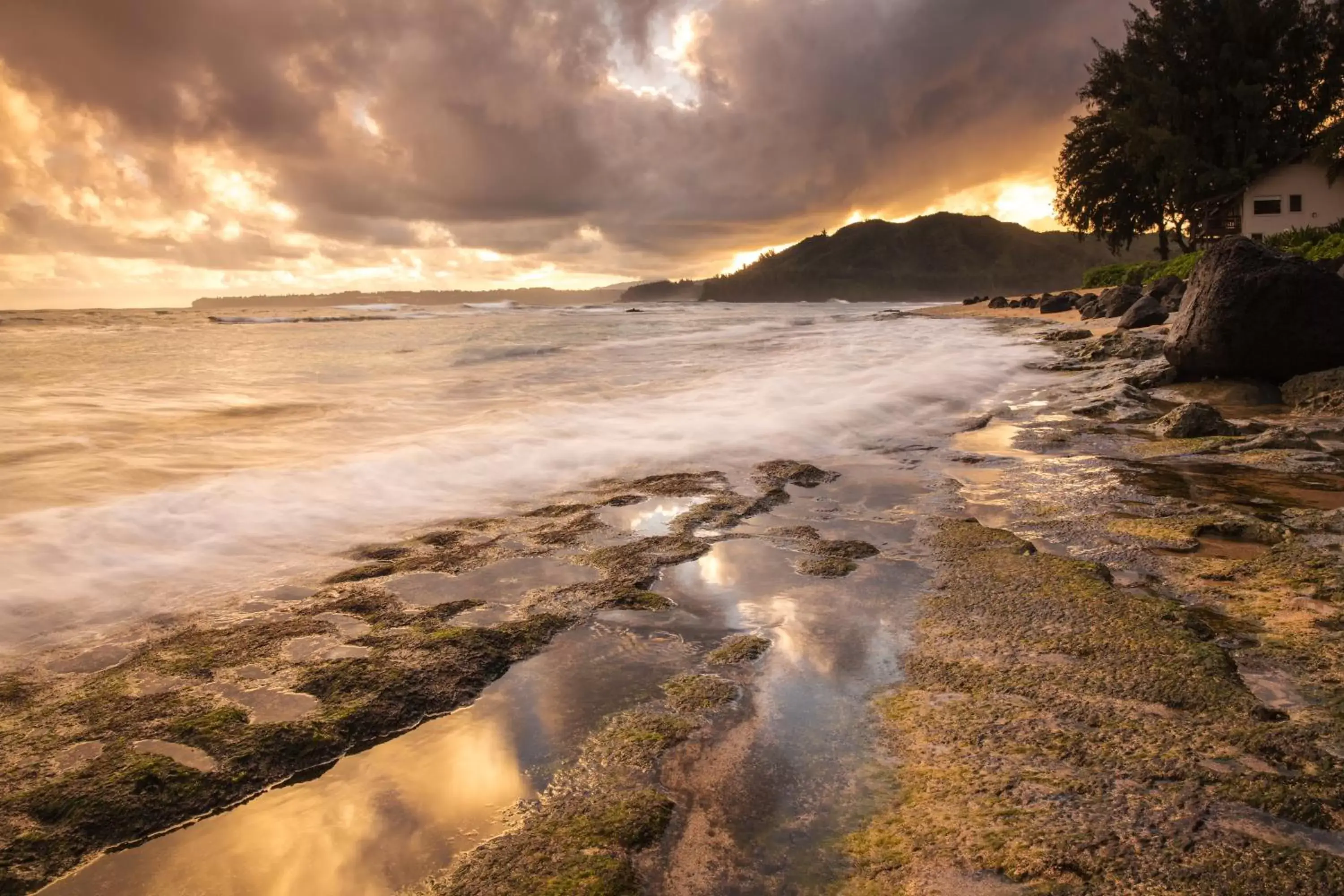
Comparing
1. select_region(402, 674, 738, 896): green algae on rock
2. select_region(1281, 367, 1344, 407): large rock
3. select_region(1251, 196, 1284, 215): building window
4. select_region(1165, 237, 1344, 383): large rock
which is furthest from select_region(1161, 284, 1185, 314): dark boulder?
select_region(1251, 196, 1284, 215): building window

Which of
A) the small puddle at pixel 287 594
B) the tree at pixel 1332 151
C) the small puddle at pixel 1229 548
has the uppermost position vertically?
the tree at pixel 1332 151

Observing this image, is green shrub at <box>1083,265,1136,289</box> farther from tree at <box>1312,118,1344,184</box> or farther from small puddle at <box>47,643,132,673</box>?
small puddle at <box>47,643,132,673</box>

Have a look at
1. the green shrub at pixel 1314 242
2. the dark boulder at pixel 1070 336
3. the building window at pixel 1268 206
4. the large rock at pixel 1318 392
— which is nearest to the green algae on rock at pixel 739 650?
the large rock at pixel 1318 392

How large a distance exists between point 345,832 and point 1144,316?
1916 centimetres

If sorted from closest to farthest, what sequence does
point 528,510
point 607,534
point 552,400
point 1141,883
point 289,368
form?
point 1141,883, point 607,534, point 528,510, point 552,400, point 289,368

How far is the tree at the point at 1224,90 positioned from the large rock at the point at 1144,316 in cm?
2169

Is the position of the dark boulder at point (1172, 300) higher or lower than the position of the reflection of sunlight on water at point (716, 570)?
higher

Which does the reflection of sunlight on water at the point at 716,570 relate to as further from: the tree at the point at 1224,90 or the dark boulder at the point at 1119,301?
the tree at the point at 1224,90

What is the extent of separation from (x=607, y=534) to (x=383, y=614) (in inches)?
62.0

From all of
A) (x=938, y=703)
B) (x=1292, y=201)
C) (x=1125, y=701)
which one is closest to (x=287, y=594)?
(x=938, y=703)

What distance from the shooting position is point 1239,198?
1364 inches

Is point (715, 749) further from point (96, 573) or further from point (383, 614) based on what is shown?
point (96, 573)

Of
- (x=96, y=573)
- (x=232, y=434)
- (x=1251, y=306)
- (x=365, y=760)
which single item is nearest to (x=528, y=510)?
(x=96, y=573)

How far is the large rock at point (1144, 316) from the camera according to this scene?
1670 cm
